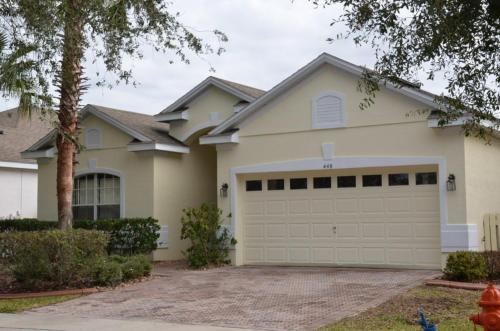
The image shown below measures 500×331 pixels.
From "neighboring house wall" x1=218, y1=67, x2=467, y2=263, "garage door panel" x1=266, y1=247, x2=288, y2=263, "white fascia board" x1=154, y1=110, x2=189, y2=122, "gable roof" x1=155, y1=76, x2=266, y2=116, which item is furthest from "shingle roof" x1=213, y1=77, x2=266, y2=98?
"garage door panel" x1=266, y1=247, x2=288, y2=263

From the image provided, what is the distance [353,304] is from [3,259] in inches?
313

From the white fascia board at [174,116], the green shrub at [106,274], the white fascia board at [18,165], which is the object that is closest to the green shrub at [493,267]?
the green shrub at [106,274]

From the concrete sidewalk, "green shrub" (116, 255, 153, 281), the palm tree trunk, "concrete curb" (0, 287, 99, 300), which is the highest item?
the palm tree trunk

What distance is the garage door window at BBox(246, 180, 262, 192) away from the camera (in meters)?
19.3

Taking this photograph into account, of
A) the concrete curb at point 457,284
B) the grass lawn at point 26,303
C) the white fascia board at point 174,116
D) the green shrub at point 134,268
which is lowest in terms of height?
the grass lawn at point 26,303

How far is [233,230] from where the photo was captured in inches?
751

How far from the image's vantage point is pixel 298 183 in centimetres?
1864

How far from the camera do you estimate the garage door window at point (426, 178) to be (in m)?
16.7

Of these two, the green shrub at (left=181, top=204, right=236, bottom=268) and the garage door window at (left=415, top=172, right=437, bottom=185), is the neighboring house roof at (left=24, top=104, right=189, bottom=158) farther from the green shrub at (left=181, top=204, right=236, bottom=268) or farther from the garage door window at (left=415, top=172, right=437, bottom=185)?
the garage door window at (left=415, top=172, right=437, bottom=185)

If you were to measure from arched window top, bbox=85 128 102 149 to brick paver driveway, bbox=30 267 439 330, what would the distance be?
22.1 ft

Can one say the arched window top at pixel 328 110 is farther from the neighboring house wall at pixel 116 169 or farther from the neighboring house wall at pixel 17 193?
the neighboring house wall at pixel 17 193

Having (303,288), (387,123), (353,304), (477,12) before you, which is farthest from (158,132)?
(477,12)

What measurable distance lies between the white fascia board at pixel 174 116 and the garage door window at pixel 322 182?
585 cm

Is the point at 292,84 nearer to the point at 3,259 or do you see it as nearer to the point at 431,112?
the point at 431,112
